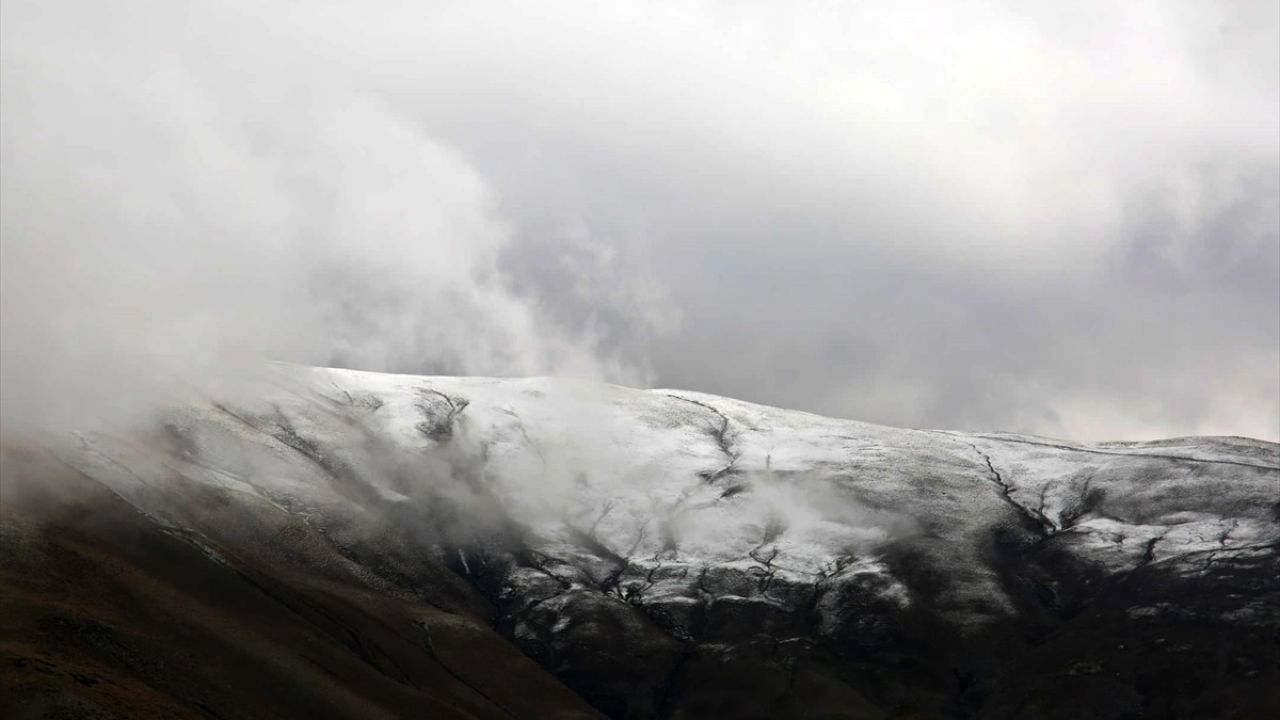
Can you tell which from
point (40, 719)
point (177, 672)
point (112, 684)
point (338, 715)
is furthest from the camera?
point (338, 715)

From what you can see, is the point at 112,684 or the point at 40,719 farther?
the point at 112,684

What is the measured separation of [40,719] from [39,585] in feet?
126

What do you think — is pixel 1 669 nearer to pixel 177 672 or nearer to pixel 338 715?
pixel 177 672

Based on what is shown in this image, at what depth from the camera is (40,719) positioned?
155 metres

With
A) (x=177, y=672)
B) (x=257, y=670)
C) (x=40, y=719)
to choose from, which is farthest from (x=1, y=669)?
(x=257, y=670)

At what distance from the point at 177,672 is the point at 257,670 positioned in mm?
15100

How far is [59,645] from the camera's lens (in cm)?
17362

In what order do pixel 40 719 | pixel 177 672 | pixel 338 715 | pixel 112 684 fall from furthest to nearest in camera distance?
1. pixel 338 715
2. pixel 177 672
3. pixel 112 684
4. pixel 40 719

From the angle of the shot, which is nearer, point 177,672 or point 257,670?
point 177,672

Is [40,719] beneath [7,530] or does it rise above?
beneath

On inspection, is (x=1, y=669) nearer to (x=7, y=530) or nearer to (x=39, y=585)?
(x=39, y=585)

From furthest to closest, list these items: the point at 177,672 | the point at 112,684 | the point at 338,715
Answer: the point at 338,715, the point at 177,672, the point at 112,684

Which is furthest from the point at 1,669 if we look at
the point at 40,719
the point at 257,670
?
the point at 257,670

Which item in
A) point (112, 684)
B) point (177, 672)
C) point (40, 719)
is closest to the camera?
point (40, 719)
